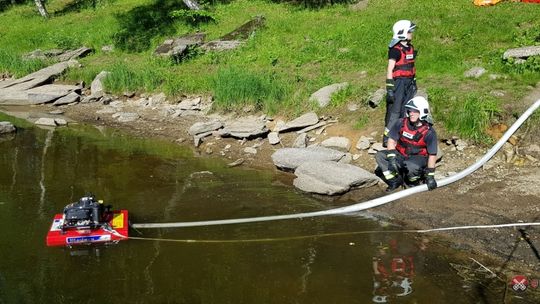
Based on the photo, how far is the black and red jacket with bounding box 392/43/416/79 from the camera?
948 centimetres

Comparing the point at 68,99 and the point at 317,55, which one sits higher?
the point at 317,55

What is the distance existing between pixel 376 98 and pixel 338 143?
4.75 feet

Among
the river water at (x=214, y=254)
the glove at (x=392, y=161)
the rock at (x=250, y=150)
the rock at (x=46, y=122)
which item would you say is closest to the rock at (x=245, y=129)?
the rock at (x=250, y=150)

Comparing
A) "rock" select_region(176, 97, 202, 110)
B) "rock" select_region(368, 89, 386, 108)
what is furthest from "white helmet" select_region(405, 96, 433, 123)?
"rock" select_region(176, 97, 202, 110)

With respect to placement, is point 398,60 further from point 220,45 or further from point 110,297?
point 220,45

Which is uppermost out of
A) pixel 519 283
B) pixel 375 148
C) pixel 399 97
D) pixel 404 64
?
pixel 404 64

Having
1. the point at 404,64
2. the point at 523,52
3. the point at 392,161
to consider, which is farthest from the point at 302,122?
the point at 523,52

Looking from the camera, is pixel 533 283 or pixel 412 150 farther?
pixel 412 150

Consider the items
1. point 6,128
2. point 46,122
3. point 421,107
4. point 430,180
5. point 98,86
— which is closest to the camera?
point 421,107

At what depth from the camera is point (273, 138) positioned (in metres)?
12.2

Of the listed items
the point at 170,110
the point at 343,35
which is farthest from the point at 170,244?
the point at 343,35

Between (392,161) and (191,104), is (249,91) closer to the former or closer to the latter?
(191,104)

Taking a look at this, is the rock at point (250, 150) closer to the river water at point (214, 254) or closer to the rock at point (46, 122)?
the river water at point (214, 254)

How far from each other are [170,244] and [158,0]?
71.8 ft
